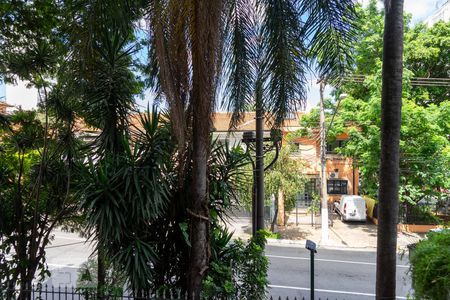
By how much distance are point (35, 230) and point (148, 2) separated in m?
4.01

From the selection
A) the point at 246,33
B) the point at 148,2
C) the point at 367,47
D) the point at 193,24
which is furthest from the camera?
the point at 367,47

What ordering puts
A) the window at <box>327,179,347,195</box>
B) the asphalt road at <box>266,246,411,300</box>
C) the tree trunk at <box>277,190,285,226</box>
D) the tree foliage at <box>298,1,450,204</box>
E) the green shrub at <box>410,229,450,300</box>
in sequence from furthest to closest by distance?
the window at <box>327,179,347,195</box> < the tree trunk at <box>277,190,285,226</box> < the tree foliage at <box>298,1,450,204</box> < the asphalt road at <box>266,246,411,300</box> < the green shrub at <box>410,229,450,300</box>

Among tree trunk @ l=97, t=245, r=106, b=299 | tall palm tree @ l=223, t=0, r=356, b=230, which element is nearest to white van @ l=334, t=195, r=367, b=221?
tall palm tree @ l=223, t=0, r=356, b=230

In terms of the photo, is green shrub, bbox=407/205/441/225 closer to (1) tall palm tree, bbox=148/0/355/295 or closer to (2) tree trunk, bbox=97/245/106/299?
(1) tall palm tree, bbox=148/0/355/295

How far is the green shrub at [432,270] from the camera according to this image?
236cm

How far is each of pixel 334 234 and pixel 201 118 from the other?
13307mm

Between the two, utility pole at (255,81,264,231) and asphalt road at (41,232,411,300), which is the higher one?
utility pole at (255,81,264,231)

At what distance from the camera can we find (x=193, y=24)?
139 inches

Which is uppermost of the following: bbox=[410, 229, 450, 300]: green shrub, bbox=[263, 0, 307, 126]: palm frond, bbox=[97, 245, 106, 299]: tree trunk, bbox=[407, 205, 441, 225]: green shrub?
bbox=[263, 0, 307, 126]: palm frond

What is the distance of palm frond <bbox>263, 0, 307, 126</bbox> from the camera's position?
4.03 m

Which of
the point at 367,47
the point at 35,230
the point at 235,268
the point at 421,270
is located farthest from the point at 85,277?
the point at 367,47

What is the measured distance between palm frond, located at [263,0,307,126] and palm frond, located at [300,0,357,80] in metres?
0.33

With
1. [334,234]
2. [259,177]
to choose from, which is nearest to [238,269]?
[259,177]

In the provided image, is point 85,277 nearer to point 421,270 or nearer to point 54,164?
point 54,164
